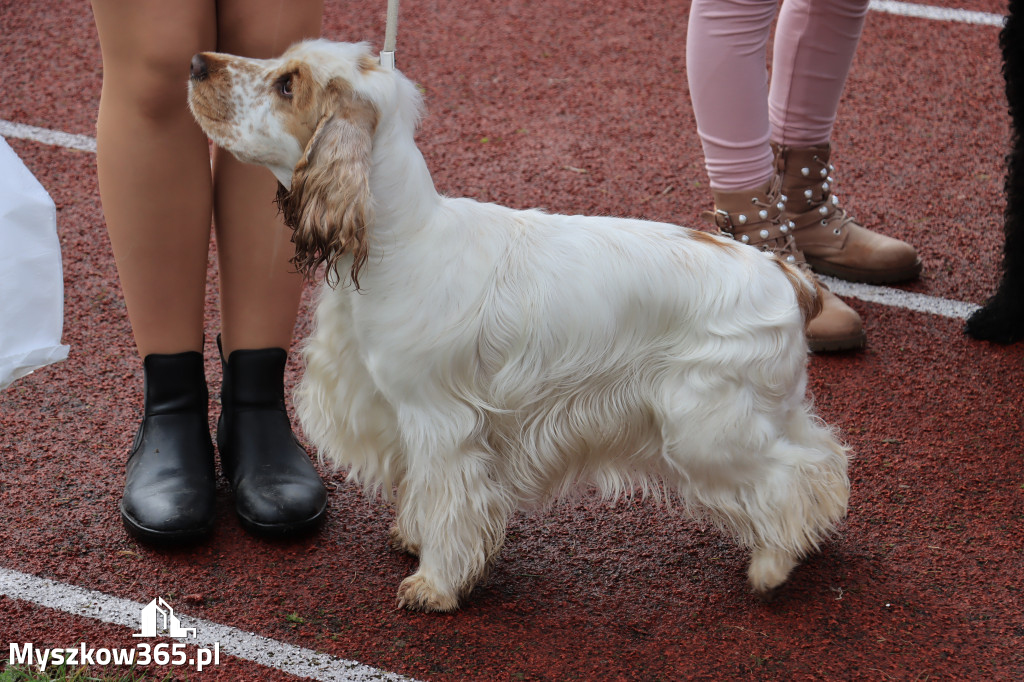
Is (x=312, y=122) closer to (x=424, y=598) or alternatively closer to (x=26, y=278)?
(x=26, y=278)

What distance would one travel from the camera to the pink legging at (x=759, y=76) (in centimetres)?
312

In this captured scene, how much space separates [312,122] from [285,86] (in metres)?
0.10

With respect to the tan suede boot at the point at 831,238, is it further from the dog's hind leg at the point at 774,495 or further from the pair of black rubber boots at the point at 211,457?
the pair of black rubber boots at the point at 211,457

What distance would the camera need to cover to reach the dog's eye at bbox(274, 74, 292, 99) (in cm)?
214

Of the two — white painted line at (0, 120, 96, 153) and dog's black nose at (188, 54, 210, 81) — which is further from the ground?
dog's black nose at (188, 54, 210, 81)

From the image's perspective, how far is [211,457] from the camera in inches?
109

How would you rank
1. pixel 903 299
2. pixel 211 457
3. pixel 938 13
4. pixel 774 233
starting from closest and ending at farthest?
pixel 211 457, pixel 774 233, pixel 903 299, pixel 938 13

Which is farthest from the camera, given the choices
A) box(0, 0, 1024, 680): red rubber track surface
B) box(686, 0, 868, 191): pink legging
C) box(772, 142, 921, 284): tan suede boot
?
box(772, 142, 921, 284): tan suede boot

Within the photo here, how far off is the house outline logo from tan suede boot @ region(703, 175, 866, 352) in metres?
1.99

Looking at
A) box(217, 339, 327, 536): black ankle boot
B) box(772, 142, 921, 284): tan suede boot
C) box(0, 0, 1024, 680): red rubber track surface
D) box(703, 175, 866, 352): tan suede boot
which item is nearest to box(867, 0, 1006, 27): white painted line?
box(0, 0, 1024, 680): red rubber track surface

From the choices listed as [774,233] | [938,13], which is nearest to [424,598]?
[774,233]

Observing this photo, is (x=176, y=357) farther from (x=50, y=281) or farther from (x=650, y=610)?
(x=650, y=610)

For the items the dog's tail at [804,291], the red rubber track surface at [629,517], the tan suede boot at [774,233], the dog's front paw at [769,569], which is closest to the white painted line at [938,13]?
the red rubber track surface at [629,517]

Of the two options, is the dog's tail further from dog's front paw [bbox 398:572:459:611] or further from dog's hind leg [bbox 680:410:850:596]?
dog's front paw [bbox 398:572:459:611]
